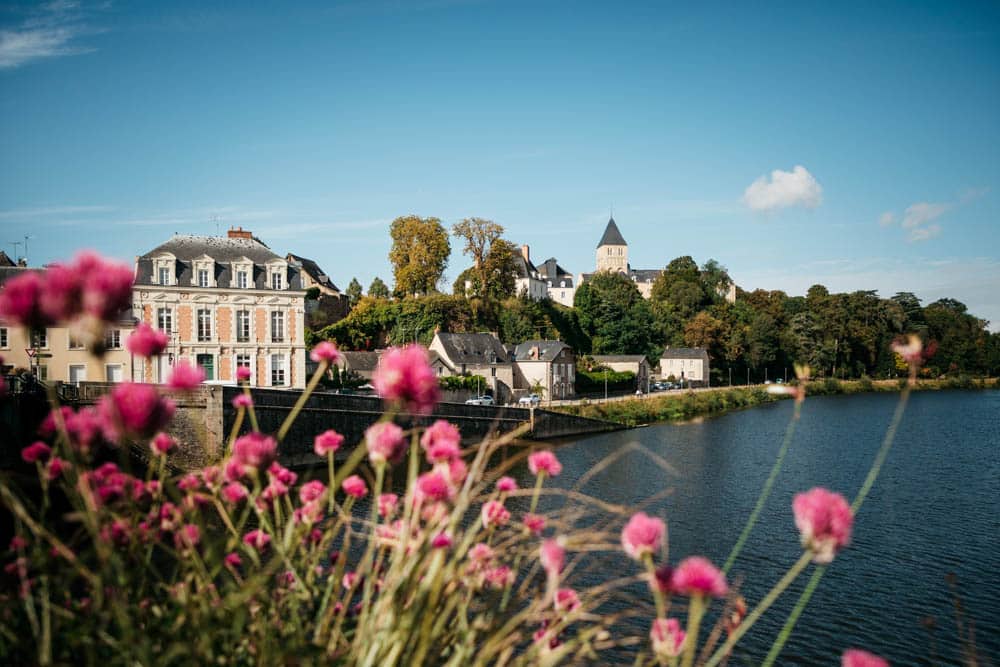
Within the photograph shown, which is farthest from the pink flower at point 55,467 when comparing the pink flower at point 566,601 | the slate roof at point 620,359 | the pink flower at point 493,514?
the slate roof at point 620,359

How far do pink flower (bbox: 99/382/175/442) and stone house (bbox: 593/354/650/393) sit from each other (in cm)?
5259

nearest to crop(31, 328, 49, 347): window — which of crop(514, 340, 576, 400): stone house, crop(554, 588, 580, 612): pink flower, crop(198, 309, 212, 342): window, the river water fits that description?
crop(554, 588, 580, 612): pink flower

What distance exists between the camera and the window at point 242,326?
28342mm

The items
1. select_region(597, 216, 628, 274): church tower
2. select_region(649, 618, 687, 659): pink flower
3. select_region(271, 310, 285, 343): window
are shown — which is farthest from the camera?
select_region(597, 216, 628, 274): church tower

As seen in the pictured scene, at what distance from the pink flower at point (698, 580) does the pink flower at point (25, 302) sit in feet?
5.84

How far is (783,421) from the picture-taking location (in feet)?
128

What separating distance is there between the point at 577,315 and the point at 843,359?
2256cm

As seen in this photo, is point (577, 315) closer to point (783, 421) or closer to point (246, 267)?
point (783, 421)

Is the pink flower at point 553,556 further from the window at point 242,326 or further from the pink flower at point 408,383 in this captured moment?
the window at point 242,326

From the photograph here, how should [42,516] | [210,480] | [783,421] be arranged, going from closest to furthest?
[42,516] < [210,480] < [783,421]

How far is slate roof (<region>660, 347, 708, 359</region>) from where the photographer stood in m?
60.7

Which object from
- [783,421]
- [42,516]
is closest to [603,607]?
[42,516]

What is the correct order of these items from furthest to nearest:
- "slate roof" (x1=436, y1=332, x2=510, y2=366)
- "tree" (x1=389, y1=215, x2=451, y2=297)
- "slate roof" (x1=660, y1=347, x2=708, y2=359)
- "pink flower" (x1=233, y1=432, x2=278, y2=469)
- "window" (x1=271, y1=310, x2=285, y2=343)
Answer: "slate roof" (x1=660, y1=347, x2=708, y2=359) → "tree" (x1=389, y1=215, x2=451, y2=297) → "slate roof" (x1=436, y1=332, x2=510, y2=366) → "window" (x1=271, y1=310, x2=285, y2=343) → "pink flower" (x1=233, y1=432, x2=278, y2=469)

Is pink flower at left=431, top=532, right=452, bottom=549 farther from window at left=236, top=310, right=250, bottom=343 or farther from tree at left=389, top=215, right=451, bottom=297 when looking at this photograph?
tree at left=389, top=215, right=451, bottom=297
